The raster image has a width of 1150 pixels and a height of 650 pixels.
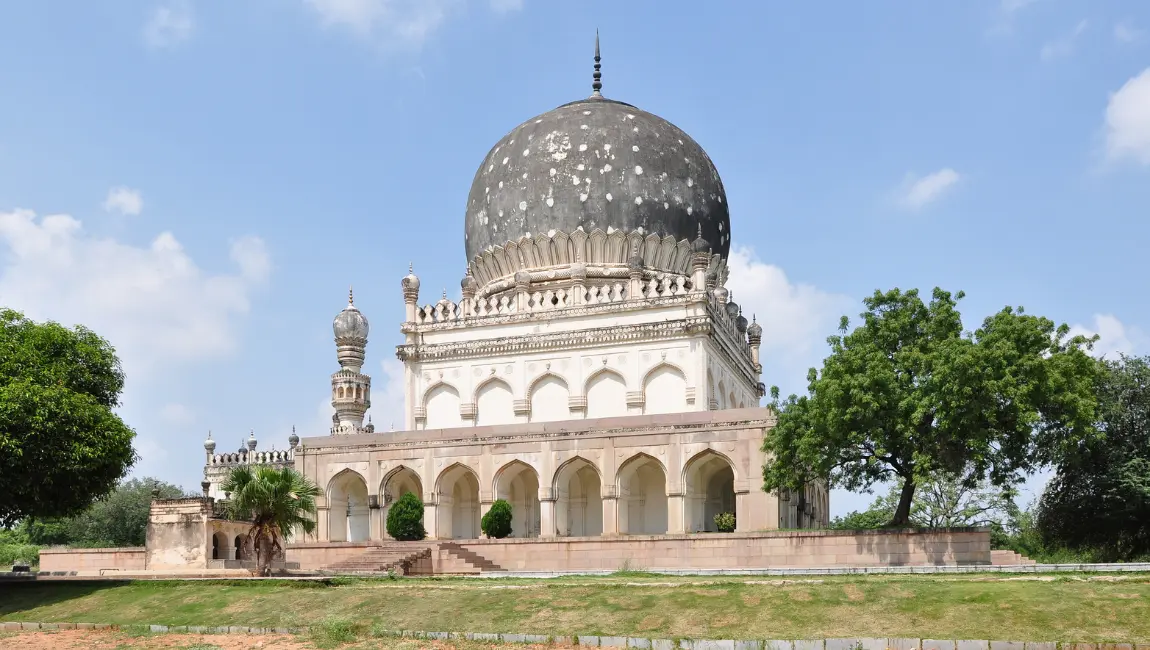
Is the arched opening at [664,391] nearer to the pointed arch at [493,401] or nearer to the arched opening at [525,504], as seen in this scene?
the arched opening at [525,504]

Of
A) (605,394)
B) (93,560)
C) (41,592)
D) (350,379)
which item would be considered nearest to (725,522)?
(605,394)

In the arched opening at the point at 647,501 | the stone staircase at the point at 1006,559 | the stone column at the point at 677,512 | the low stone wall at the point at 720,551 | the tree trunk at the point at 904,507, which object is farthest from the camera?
the arched opening at the point at 647,501

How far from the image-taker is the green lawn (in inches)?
664

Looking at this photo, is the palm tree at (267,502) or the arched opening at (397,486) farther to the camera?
the arched opening at (397,486)

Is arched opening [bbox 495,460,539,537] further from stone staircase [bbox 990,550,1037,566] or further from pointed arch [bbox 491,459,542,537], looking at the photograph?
stone staircase [bbox 990,550,1037,566]

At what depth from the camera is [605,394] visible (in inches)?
1411

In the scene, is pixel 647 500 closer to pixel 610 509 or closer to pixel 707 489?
pixel 707 489

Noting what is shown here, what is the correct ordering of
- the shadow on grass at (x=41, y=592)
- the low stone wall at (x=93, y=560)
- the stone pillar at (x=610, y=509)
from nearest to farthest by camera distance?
the shadow on grass at (x=41, y=592)
the low stone wall at (x=93, y=560)
the stone pillar at (x=610, y=509)

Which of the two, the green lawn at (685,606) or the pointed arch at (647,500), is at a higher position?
the pointed arch at (647,500)

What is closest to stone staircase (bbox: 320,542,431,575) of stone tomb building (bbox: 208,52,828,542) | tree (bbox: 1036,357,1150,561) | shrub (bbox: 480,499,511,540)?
shrub (bbox: 480,499,511,540)

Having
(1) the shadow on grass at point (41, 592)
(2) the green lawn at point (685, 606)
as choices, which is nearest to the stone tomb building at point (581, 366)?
(2) the green lawn at point (685, 606)

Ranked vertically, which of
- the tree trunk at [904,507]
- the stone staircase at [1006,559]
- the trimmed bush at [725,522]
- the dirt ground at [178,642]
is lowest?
the dirt ground at [178,642]

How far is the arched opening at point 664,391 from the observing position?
34875mm

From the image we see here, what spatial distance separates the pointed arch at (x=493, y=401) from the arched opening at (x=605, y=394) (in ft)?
7.71
